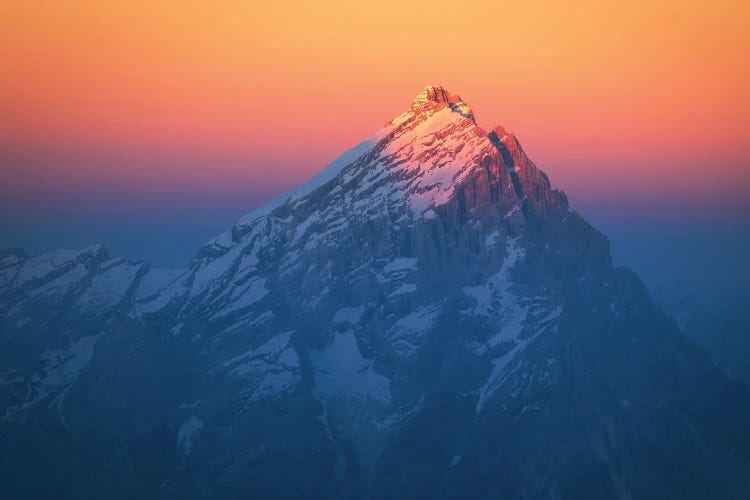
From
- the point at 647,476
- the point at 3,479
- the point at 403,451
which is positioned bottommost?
the point at 647,476

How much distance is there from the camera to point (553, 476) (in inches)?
7726

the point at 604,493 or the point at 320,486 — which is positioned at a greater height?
the point at 320,486

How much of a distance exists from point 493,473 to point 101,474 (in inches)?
2080

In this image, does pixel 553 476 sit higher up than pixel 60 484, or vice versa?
pixel 60 484

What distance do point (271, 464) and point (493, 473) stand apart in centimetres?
2981

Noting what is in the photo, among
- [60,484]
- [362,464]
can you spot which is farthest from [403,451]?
[60,484]

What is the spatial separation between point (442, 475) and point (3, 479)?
59.0 m

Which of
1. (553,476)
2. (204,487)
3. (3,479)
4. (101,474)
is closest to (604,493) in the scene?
(553,476)

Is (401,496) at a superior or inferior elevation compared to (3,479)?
inferior

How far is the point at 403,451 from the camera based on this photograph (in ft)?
655

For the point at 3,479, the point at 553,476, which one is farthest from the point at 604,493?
the point at 3,479

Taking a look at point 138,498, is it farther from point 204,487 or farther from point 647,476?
point 647,476

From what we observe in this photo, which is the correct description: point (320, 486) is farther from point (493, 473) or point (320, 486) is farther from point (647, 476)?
point (647, 476)

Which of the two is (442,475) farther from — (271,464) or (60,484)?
(60,484)
